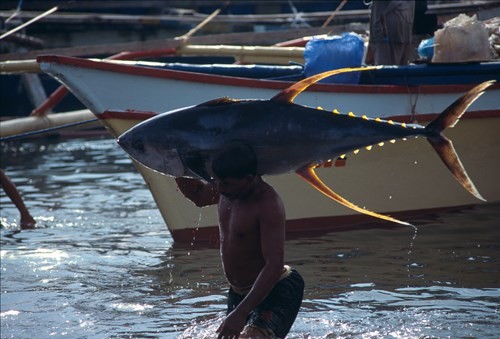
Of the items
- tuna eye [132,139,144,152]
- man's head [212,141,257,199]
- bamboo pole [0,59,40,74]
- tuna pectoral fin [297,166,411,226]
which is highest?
tuna eye [132,139,144,152]

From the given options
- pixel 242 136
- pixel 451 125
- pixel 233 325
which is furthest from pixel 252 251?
pixel 451 125

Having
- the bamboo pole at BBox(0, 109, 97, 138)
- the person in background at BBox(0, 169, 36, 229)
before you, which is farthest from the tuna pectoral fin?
the bamboo pole at BBox(0, 109, 97, 138)

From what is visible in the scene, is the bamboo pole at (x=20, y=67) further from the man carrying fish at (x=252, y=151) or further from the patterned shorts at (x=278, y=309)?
the patterned shorts at (x=278, y=309)

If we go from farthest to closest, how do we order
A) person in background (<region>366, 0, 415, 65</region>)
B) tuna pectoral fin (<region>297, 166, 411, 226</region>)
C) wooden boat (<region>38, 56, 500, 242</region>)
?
person in background (<region>366, 0, 415, 65</region>) < wooden boat (<region>38, 56, 500, 242</region>) < tuna pectoral fin (<region>297, 166, 411, 226</region>)

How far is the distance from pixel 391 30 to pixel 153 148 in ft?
20.1

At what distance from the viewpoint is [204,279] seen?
832cm

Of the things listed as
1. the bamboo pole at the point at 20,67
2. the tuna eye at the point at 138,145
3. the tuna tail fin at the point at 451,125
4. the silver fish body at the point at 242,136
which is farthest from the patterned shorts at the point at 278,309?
the bamboo pole at the point at 20,67

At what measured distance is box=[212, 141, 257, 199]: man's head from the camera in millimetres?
4902

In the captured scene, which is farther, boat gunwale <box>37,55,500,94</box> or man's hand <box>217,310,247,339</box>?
boat gunwale <box>37,55,500,94</box>

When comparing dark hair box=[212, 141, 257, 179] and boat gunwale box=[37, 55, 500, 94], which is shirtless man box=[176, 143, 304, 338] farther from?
boat gunwale box=[37, 55, 500, 94]

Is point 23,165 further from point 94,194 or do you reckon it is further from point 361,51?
point 361,51

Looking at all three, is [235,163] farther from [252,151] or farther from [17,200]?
[17,200]

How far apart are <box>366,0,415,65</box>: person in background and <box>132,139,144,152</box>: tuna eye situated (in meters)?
6.07

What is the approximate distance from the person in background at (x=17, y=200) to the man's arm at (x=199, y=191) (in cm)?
540
